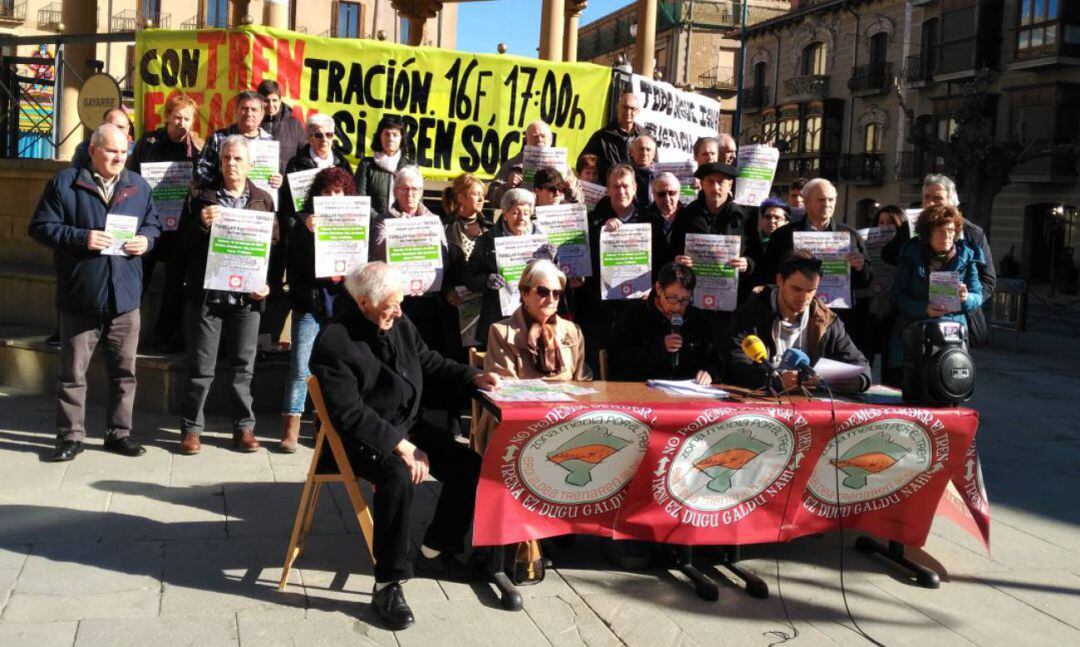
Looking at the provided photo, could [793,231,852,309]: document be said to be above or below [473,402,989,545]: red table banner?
above

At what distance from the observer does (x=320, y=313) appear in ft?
22.2

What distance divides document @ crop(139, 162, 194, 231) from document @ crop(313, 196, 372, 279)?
1371mm

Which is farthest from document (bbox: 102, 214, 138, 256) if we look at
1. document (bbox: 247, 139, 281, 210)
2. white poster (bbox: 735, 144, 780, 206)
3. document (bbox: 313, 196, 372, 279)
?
white poster (bbox: 735, 144, 780, 206)

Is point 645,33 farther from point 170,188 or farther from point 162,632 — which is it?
point 162,632

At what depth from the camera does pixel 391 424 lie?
4633 millimetres

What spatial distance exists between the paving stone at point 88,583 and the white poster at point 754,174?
456 cm

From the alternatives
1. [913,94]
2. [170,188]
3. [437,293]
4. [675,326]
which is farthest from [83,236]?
[913,94]

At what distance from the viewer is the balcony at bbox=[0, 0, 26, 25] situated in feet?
148

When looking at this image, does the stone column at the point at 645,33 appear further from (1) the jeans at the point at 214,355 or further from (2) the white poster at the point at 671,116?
(1) the jeans at the point at 214,355

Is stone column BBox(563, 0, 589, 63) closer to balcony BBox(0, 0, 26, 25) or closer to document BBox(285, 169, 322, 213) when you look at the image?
document BBox(285, 169, 322, 213)

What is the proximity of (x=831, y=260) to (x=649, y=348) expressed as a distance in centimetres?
152

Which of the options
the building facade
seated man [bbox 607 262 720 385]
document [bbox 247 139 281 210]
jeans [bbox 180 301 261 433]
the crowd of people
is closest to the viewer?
the crowd of people

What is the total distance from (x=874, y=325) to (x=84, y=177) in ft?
17.3

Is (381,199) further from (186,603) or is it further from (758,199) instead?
(186,603)
